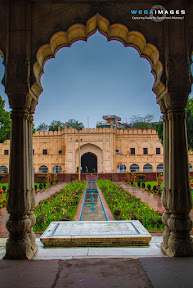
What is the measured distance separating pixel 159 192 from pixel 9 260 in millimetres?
11999

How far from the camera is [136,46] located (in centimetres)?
351

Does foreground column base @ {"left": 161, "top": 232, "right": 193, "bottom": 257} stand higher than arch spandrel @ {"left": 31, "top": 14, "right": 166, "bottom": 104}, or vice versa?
arch spandrel @ {"left": 31, "top": 14, "right": 166, "bottom": 104}

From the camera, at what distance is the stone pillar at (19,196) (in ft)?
9.45

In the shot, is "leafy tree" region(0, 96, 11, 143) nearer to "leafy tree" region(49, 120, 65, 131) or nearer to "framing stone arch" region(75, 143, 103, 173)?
"framing stone arch" region(75, 143, 103, 173)

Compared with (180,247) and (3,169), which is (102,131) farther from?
(180,247)

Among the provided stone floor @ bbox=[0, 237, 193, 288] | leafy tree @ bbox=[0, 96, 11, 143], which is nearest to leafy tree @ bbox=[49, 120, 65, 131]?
leafy tree @ bbox=[0, 96, 11, 143]

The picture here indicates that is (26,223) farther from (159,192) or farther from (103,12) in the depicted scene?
(159,192)

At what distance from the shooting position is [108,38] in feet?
11.6

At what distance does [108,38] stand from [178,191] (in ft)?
7.74

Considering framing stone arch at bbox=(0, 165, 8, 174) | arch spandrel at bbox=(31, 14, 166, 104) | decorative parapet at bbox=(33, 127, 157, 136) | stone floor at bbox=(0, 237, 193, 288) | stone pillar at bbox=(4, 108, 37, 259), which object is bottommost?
framing stone arch at bbox=(0, 165, 8, 174)

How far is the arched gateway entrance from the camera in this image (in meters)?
2.95

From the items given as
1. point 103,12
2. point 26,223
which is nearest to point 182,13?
point 103,12

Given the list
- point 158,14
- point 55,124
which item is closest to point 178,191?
point 158,14

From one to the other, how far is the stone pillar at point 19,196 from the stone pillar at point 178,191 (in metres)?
1.76
